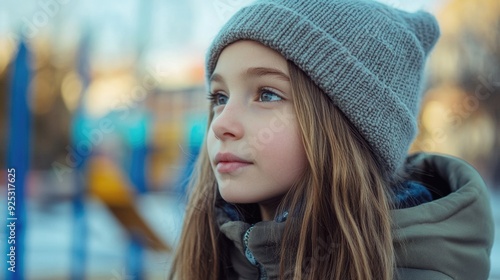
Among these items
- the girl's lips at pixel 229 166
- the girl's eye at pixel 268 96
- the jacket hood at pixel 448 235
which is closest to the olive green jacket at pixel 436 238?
the jacket hood at pixel 448 235

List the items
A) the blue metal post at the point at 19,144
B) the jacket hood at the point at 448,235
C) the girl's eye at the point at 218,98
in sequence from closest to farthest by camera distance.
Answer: the jacket hood at the point at 448,235 < the girl's eye at the point at 218,98 < the blue metal post at the point at 19,144

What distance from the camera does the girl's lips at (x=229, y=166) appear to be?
106 centimetres

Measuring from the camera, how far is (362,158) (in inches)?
43.7

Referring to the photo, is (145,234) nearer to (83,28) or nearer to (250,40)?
(83,28)

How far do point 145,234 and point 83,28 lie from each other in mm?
1619

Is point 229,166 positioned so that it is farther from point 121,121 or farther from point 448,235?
point 121,121

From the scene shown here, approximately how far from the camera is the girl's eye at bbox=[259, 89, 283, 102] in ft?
3.54

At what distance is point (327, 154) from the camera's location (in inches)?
42.3

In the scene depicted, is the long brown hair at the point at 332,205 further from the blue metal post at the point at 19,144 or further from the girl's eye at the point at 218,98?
the blue metal post at the point at 19,144

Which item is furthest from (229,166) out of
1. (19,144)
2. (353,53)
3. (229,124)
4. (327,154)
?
(19,144)

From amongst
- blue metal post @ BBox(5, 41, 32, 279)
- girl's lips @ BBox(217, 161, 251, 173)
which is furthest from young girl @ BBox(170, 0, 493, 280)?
blue metal post @ BBox(5, 41, 32, 279)

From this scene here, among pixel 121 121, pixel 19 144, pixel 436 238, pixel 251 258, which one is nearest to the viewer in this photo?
pixel 436 238

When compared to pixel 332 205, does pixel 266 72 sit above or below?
above

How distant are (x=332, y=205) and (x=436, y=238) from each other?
0.21 metres
